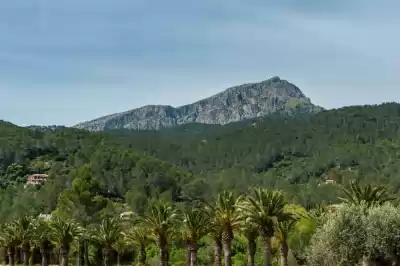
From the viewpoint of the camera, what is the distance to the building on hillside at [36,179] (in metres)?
175

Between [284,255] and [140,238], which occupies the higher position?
[284,255]

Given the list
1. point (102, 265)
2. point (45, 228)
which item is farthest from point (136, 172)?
point (45, 228)

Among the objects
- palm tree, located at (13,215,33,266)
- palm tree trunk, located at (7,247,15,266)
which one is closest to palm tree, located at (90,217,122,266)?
palm tree, located at (13,215,33,266)

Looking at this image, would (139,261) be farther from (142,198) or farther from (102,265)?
(142,198)

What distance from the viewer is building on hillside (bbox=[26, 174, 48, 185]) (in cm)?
17523

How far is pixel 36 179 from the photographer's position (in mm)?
179250

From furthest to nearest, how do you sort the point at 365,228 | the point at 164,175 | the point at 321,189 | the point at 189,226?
the point at 164,175 → the point at 321,189 → the point at 189,226 → the point at 365,228

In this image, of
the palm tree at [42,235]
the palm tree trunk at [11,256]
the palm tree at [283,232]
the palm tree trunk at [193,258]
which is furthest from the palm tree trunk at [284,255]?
the palm tree trunk at [11,256]

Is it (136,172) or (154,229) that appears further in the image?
(136,172)

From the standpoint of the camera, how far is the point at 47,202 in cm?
14275

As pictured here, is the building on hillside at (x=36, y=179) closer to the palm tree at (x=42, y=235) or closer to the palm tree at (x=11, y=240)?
the palm tree at (x=11, y=240)

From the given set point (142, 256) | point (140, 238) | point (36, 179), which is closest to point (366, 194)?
point (140, 238)

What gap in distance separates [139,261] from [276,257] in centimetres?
1773

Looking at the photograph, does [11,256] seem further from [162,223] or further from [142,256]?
[162,223]
